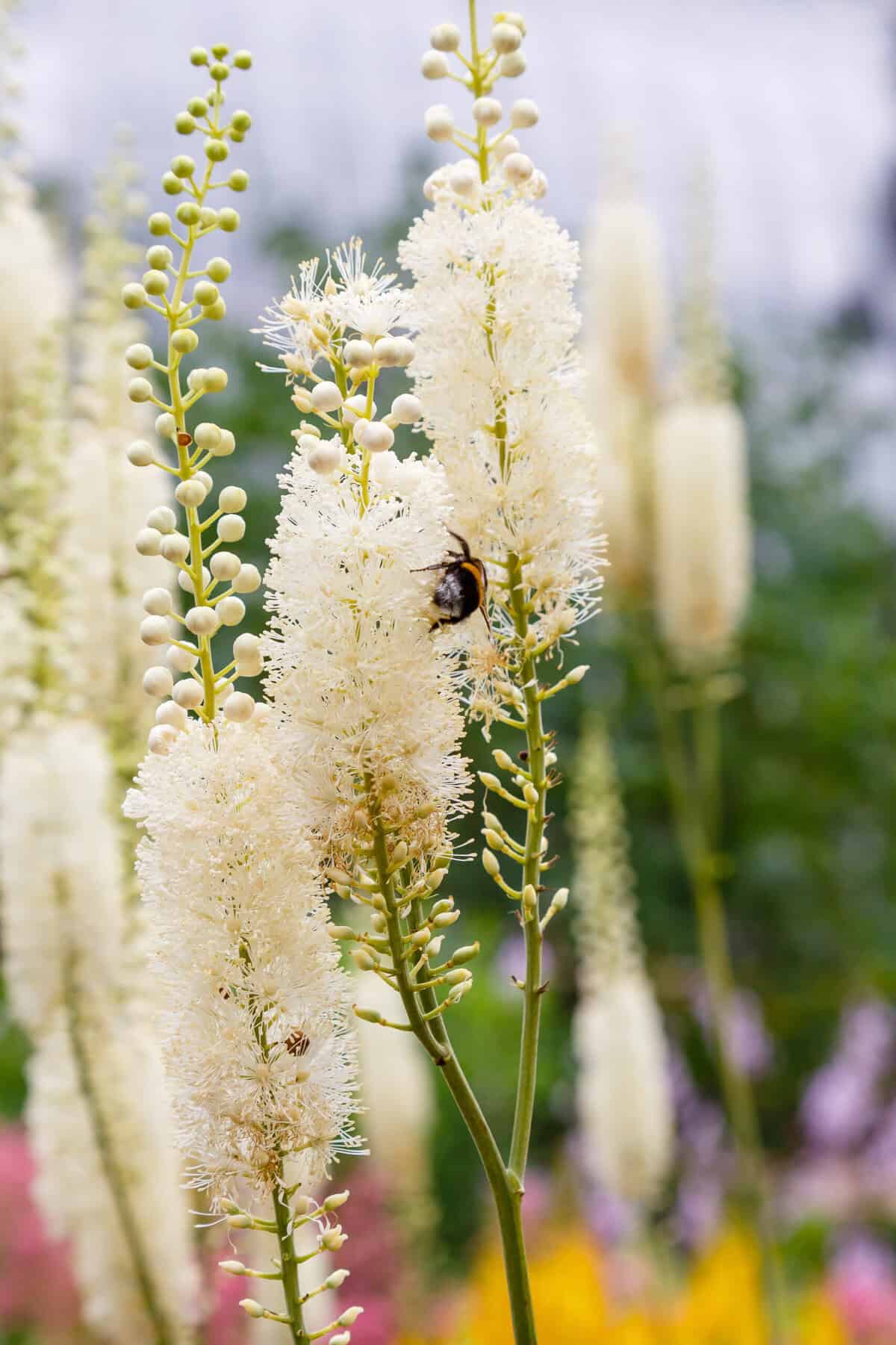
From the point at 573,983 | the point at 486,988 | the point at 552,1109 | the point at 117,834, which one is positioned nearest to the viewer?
the point at 117,834

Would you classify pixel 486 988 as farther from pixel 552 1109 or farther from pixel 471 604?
pixel 471 604

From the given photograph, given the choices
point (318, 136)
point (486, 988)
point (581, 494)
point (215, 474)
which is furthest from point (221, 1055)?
point (318, 136)

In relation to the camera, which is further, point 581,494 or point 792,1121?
point 792,1121

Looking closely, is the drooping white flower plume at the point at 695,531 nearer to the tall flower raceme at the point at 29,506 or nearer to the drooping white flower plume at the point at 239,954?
the tall flower raceme at the point at 29,506

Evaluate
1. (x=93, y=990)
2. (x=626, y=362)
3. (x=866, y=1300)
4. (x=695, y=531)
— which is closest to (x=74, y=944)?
(x=93, y=990)

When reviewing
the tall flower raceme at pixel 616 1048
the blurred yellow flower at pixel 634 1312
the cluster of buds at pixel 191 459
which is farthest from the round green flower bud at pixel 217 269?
the blurred yellow flower at pixel 634 1312

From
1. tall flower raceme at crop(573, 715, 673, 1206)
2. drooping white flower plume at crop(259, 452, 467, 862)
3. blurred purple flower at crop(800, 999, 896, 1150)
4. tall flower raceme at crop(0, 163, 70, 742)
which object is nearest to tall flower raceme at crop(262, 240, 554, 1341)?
drooping white flower plume at crop(259, 452, 467, 862)

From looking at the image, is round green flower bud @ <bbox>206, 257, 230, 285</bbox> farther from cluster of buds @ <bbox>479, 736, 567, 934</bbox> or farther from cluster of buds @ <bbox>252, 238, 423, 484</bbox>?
cluster of buds @ <bbox>479, 736, 567, 934</bbox>
